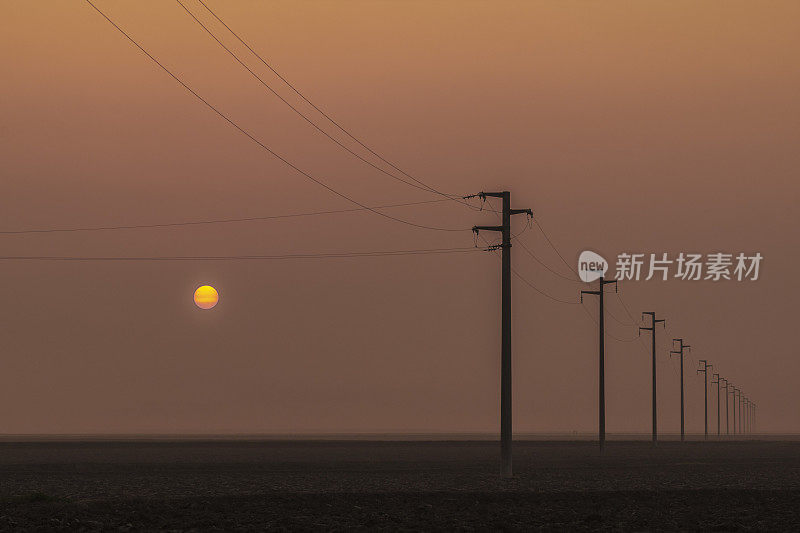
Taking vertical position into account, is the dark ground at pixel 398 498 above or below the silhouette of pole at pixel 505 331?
below

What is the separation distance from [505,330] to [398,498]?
1497cm

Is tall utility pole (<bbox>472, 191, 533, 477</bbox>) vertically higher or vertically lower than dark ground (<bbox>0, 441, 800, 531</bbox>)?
higher

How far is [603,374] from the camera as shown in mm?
81688

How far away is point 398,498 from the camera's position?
40.5 m

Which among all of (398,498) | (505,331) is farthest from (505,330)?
(398,498)

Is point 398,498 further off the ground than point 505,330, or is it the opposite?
point 505,330

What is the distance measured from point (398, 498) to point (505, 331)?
14927mm

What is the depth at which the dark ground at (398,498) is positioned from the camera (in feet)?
109

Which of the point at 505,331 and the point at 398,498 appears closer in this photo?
the point at 398,498

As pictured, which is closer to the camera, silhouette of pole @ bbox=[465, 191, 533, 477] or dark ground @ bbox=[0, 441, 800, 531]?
dark ground @ bbox=[0, 441, 800, 531]

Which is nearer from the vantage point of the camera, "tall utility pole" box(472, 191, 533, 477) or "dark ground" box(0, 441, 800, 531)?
"dark ground" box(0, 441, 800, 531)

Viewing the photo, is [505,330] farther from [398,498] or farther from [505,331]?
[398,498]

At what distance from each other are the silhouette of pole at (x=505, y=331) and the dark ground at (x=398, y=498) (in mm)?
1837

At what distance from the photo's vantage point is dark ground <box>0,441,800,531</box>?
33125mm
